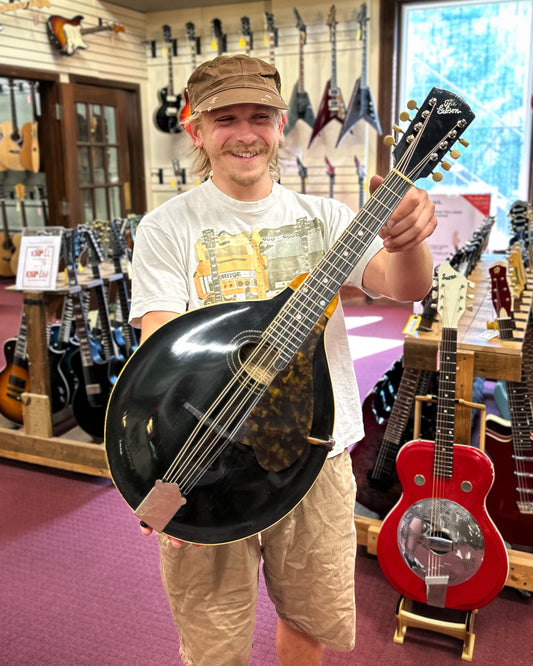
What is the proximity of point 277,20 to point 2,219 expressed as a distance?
4.23 metres

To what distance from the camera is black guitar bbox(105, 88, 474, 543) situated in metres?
1.02

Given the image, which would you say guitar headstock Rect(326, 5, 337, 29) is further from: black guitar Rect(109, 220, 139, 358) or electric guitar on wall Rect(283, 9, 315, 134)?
black guitar Rect(109, 220, 139, 358)

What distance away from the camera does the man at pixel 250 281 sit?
1.17 meters

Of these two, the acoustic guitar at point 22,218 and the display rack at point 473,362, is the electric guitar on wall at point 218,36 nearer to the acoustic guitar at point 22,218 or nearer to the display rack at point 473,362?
the acoustic guitar at point 22,218

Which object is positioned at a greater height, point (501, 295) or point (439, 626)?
point (501, 295)

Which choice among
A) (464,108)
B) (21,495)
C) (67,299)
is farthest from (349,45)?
(464,108)

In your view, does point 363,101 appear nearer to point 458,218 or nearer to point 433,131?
point 458,218

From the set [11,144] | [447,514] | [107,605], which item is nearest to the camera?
[447,514]

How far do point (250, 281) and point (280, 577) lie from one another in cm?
65

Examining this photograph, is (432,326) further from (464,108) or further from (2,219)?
(2,219)

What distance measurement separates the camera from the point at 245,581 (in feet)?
4.24

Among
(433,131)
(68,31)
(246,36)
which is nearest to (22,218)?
(68,31)

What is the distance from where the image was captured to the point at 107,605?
6.82 feet

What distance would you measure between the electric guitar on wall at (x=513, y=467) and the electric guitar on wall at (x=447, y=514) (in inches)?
13.1
